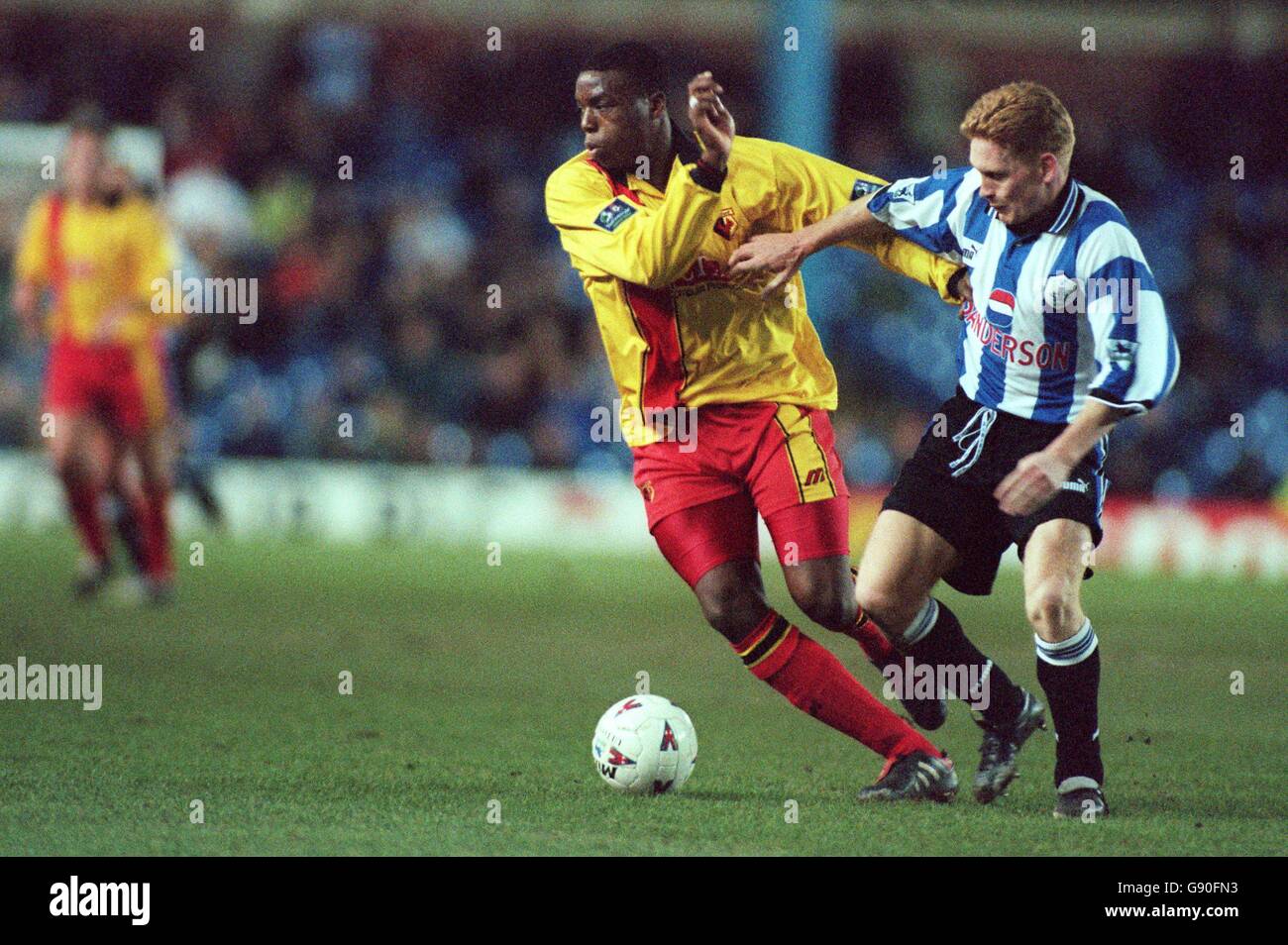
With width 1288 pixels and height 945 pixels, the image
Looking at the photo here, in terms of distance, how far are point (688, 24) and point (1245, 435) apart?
27.0 feet

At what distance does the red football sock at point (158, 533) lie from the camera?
1098cm

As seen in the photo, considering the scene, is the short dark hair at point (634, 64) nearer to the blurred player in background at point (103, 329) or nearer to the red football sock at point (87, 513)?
the blurred player in background at point (103, 329)

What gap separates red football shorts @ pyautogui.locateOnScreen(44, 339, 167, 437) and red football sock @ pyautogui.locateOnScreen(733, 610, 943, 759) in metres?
6.37

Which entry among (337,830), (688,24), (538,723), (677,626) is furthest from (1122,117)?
(337,830)

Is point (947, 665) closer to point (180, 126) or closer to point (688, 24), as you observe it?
point (180, 126)

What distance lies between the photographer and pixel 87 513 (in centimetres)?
1089

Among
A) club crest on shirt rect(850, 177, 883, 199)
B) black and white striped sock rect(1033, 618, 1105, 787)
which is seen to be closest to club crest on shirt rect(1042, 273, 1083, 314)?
club crest on shirt rect(850, 177, 883, 199)

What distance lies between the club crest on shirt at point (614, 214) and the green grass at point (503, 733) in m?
1.67

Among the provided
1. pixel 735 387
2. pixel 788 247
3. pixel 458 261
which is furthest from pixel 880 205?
pixel 458 261

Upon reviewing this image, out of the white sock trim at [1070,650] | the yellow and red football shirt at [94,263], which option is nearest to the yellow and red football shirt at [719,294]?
the white sock trim at [1070,650]

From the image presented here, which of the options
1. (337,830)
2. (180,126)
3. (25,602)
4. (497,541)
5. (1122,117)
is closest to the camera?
(337,830)

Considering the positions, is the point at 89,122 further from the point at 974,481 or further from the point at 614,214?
the point at 974,481

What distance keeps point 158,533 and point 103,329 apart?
48.4 inches

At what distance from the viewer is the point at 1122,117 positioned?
21.1m
